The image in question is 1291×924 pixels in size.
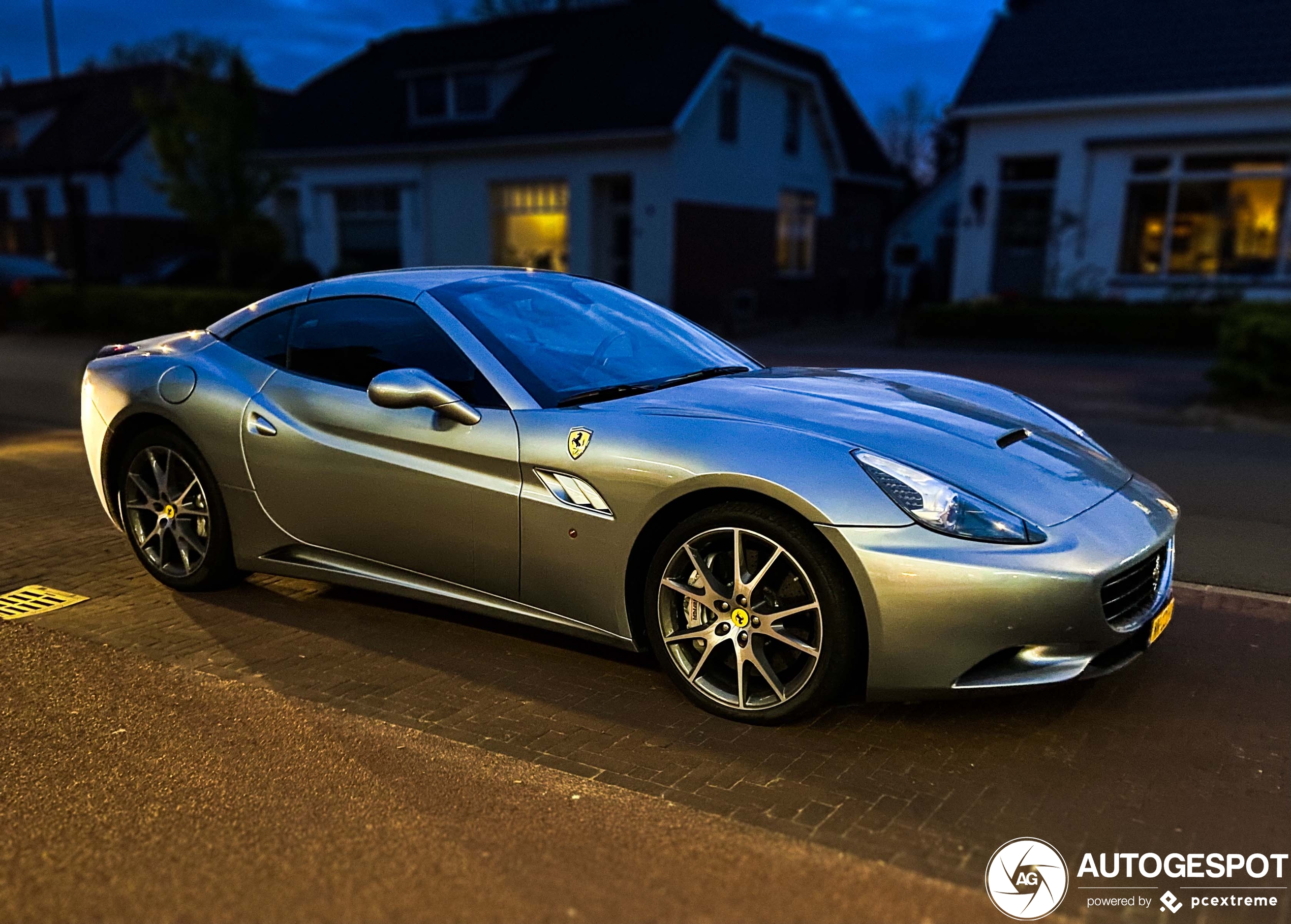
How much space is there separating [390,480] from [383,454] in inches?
4.3

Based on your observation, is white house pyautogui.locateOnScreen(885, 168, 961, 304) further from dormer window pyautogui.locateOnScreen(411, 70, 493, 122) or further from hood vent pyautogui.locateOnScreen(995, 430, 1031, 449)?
hood vent pyautogui.locateOnScreen(995, 430, 1031, 449)

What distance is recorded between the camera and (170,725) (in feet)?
12.4

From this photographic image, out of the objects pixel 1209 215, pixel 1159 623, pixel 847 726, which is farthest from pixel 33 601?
pixel 1209 215

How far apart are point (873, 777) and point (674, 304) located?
19.5m

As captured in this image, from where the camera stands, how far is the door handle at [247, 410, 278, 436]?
4.73 meters

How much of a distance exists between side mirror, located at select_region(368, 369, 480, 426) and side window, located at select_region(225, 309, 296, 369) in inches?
36.0

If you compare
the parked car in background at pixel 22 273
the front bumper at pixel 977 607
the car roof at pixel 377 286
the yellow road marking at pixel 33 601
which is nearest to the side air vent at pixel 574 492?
the front bumper at pixel 977 607

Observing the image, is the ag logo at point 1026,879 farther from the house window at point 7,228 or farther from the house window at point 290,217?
the house window at point 7,228

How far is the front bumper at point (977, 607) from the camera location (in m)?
3.36

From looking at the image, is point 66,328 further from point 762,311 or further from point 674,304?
point 762,311

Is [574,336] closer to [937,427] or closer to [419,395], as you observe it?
[419,395]

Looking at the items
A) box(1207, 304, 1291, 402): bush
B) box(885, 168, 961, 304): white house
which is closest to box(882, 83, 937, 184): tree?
box(885, 168, 961, 304): white house

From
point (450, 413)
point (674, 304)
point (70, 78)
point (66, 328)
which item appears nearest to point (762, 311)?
point (674, 304)

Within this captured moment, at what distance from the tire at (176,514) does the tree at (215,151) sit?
19.8 meters
